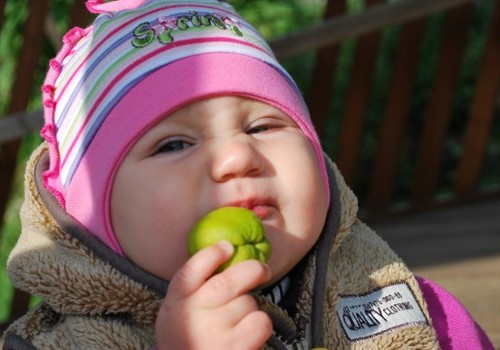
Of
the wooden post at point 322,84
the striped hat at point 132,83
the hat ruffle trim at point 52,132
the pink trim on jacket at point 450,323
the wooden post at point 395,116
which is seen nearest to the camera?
the striped hat at point 132,83

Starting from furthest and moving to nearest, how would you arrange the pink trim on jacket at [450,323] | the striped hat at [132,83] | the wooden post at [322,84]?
1. the wooden post at [322,84]
2. the pink trim on jacket at [450,323]
3. the striped hat at [132,83]

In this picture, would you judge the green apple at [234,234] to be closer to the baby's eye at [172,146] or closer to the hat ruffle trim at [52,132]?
the baby's eye at [172,146]

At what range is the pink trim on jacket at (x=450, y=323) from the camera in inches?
89.7

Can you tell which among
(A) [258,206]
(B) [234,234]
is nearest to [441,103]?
(A) [258,206]

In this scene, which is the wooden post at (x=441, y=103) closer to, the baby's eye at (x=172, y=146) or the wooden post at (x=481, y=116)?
the wooden post at (x=481, y=116)

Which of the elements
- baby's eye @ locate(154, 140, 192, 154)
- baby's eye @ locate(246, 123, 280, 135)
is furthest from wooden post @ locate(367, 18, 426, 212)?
baby's eye @ locate(154, 140, 192, 154)

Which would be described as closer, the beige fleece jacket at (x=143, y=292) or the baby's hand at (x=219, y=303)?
the baby's hand at (x=219, y=303)

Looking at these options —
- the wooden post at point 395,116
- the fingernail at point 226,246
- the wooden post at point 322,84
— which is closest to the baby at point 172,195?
the fingernail at point 226,246

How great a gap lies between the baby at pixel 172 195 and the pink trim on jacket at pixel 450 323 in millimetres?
140

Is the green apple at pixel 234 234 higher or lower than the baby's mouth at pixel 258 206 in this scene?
higher

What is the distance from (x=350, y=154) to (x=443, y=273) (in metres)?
1.19

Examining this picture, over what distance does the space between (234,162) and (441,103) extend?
3.47 meters

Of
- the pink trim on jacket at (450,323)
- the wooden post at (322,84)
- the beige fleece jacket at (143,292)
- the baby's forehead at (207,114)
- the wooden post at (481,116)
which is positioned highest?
the baby's forehead at (207,114)

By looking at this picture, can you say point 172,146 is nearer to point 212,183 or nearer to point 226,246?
point 212,183
